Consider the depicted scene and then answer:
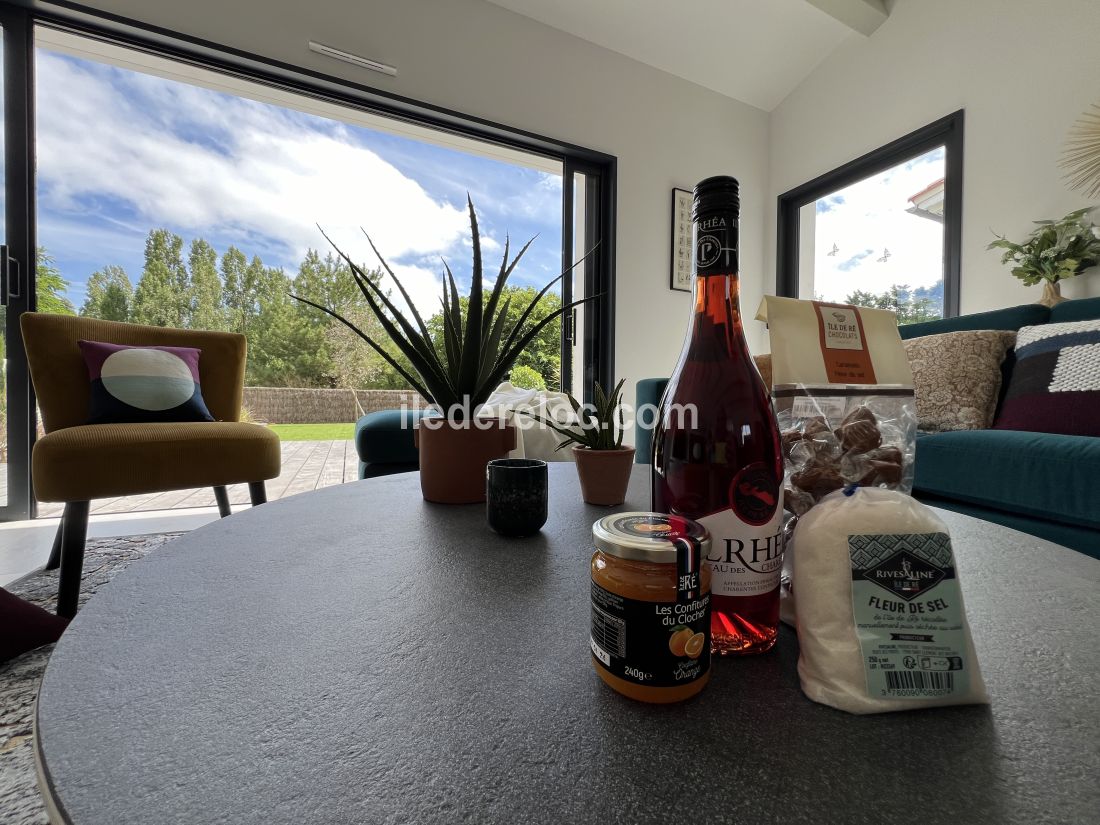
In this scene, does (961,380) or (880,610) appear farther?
(961,380)

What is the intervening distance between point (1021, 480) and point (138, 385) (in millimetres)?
2524

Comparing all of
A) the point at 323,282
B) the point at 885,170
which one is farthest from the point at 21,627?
the point at 885,170

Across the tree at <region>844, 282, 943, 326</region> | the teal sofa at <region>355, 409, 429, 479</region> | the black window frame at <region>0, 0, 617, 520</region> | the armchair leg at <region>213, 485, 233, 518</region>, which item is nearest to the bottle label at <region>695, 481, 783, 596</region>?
the teal sofa at <region>355, 409, 429, 479</region>

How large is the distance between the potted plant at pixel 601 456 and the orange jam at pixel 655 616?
0.42m

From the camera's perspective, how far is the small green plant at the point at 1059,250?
1981mm

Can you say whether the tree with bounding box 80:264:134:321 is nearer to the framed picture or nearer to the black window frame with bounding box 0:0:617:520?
the black window frame with bounding box 0:0:617:520

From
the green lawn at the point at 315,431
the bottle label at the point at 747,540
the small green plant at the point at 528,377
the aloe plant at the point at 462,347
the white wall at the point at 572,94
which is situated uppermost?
the white wall at the point at 572,94

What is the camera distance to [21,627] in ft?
3.04

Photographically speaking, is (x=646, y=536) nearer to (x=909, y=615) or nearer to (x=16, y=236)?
(x=909, y=615)

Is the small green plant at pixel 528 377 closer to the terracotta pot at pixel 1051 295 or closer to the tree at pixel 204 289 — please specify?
the tree at pixel 204 289

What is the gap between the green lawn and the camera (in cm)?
344

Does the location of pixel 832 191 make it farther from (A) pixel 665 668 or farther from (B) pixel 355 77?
(A) pixel 665 668

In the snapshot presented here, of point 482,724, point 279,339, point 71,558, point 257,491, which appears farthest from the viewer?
point 279,339

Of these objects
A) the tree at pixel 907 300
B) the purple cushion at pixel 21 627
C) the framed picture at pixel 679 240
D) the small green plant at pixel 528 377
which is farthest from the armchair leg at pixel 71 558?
the tree at pixel 907 300
